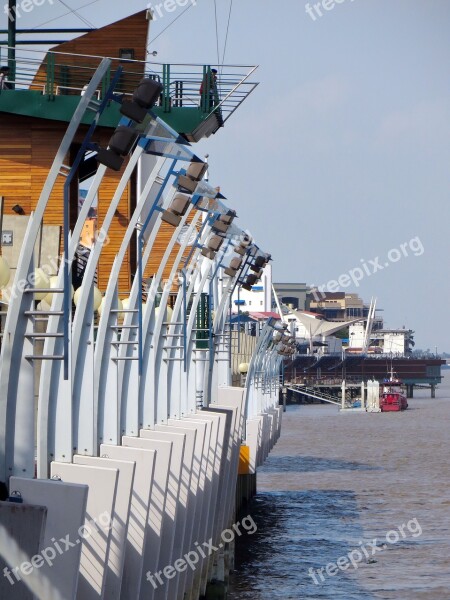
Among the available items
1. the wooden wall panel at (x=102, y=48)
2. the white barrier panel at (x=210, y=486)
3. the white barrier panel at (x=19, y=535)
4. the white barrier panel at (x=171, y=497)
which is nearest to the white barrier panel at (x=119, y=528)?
the white barrier panel at (x=19, y=535)

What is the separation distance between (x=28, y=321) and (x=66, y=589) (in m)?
2.48

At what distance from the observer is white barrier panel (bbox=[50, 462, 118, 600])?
14.6 meters

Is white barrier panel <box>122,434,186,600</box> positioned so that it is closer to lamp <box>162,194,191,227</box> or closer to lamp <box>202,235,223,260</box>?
lamp <box>162,194,191,227</box>

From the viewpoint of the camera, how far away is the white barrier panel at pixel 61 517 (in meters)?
12.9

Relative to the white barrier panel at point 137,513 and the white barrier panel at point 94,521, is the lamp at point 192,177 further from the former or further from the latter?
the white barrier panel at point 94,521

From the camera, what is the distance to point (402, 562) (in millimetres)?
35500

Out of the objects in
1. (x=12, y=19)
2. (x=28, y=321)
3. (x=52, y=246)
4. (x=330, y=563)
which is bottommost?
(x=330, y=563)

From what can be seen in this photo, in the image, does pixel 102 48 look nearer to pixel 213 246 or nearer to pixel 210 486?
pixel 213 246

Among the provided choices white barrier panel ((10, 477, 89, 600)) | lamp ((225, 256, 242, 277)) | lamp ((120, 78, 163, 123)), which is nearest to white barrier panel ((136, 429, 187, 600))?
white barrier panel ((10, 477, 89, 600))

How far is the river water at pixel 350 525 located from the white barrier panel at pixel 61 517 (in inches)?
683

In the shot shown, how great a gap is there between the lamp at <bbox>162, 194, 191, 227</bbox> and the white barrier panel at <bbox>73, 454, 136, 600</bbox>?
16.2 feet

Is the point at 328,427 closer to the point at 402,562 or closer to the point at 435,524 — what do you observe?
the point at 435,524

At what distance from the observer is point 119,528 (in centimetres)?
1552

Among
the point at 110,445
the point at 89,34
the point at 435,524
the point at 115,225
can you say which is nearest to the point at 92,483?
the point at 110,445
